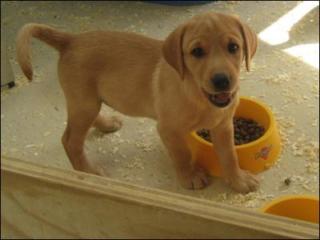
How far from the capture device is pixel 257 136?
4.42 feet

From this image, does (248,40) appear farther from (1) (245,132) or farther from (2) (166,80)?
(1) (245,132)

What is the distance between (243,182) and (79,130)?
0.39 meters

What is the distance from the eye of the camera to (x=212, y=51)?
3.39ft

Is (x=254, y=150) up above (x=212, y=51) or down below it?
below

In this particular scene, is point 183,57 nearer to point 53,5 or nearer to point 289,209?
point 289,209

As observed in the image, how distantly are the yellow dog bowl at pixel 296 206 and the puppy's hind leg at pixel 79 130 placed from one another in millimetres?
378

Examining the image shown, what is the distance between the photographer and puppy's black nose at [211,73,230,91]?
1015 mm

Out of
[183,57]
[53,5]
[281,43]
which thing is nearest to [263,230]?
[183,57]

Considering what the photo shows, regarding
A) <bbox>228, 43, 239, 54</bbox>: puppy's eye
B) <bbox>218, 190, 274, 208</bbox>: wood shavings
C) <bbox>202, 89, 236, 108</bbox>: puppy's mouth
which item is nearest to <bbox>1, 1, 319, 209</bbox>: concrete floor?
<bbox>218, 190, 274, 208</bbox>: wood shavings

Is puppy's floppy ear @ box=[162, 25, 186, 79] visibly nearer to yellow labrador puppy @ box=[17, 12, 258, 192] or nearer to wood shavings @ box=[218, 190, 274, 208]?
yellow labrador puppy @ box=[17, 12, 258, 192]

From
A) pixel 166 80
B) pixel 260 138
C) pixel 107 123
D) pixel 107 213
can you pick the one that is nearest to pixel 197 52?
pixel 166 80

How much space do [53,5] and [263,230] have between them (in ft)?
4.69

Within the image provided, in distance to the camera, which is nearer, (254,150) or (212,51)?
(212,51)

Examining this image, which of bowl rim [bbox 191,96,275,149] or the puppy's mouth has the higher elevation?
the puppy's mouth
